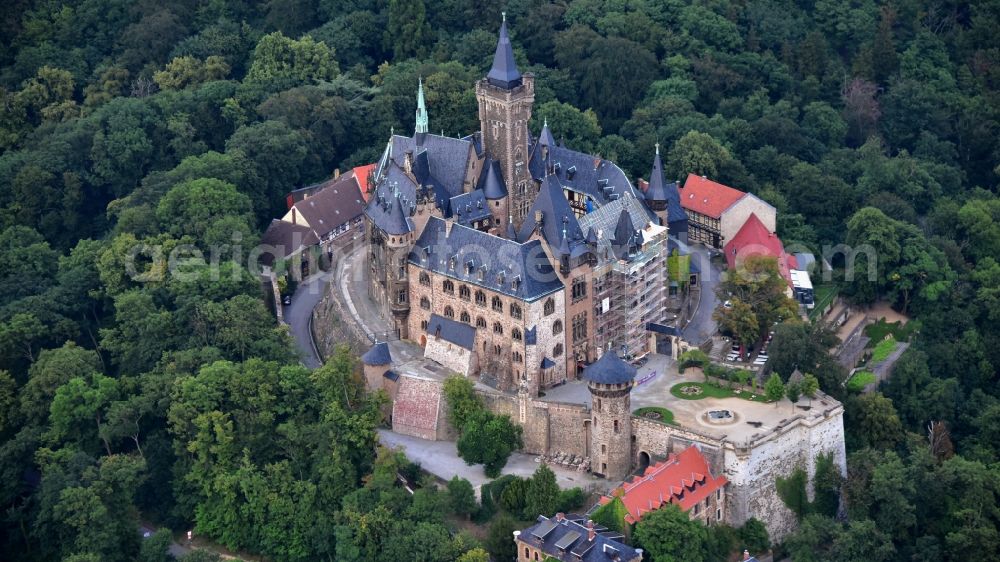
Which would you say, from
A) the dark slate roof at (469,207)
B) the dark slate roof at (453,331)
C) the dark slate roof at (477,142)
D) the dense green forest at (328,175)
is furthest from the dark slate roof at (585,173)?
the dense green forest at (328,175)

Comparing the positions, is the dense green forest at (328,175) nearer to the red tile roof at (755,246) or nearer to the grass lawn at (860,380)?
the grass lawn at (860,380)

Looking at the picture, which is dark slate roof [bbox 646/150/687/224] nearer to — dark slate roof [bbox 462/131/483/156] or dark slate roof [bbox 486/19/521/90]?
dark slate roof [bbox 486/19/521/90]

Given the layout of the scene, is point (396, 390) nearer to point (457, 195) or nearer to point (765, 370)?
point (457, 195)

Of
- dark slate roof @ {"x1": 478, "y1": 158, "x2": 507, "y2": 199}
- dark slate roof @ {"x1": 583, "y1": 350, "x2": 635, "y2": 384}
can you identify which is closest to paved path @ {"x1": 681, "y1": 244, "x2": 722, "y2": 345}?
dark slate roof @ {"x1": 583, "y1": 350, "x2": 635, "y2": 384}

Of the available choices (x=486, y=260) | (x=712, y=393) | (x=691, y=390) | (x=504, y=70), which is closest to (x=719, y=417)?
(x=712, y=393)

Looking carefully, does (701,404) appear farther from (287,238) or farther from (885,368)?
(287,238)

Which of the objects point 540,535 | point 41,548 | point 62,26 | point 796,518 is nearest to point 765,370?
point 796,518

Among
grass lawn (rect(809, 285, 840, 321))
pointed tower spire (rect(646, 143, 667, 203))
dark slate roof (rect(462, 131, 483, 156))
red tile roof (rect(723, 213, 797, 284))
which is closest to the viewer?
dark slate roof (rect(462, 131, 483, 156))
